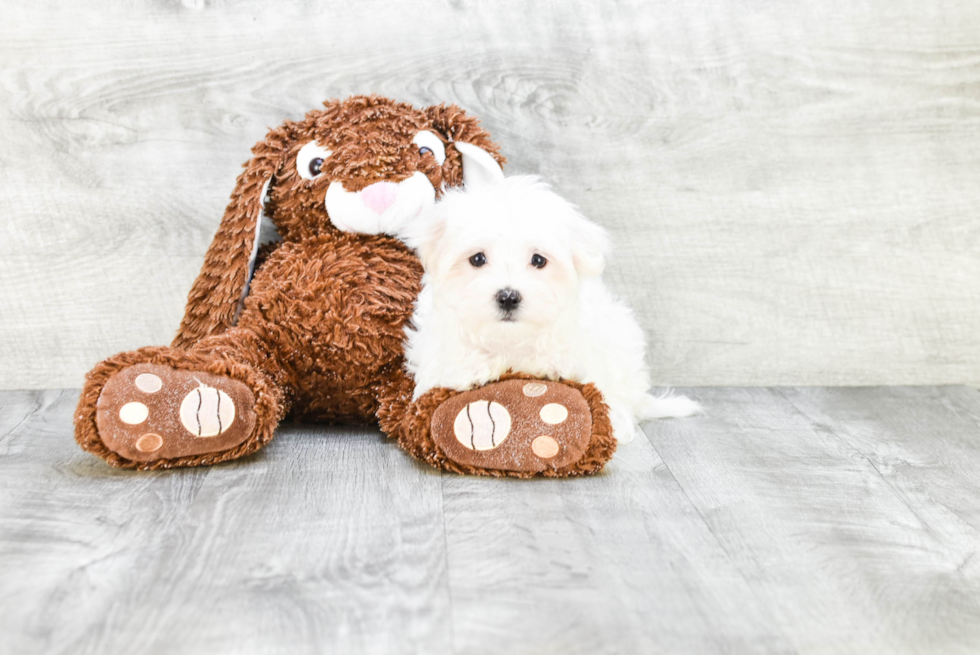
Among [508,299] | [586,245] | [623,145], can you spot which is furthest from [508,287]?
[623,145]

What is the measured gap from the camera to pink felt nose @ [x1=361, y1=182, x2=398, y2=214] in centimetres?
133

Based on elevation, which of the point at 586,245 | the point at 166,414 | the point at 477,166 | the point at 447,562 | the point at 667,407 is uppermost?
the point at 477,166

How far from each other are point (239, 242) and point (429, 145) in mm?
332

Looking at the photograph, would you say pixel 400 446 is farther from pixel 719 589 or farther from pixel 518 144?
pixel 518 144

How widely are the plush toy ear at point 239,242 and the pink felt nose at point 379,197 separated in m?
0.17

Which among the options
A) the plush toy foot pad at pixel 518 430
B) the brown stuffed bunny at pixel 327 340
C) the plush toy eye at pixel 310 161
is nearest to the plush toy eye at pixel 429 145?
the brown stuffed bunny at pixel 327 340

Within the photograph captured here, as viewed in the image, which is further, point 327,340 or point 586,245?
point 327,340

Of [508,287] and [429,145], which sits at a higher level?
[429,145]

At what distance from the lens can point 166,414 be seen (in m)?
1.15

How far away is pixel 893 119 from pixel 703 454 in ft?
2.74

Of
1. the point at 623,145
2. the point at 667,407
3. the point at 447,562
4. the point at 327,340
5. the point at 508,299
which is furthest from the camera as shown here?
the point at 623,145

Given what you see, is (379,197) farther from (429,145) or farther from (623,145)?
(623,145)

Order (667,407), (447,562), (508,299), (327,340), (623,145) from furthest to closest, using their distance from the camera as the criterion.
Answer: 1. (623,145)
2. (667,407)
3. (327,340)
4. (508,299)
5. (447,562)

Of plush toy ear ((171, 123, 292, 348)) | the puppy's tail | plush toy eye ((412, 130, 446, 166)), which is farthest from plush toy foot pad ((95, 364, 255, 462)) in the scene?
the puppy's tail
